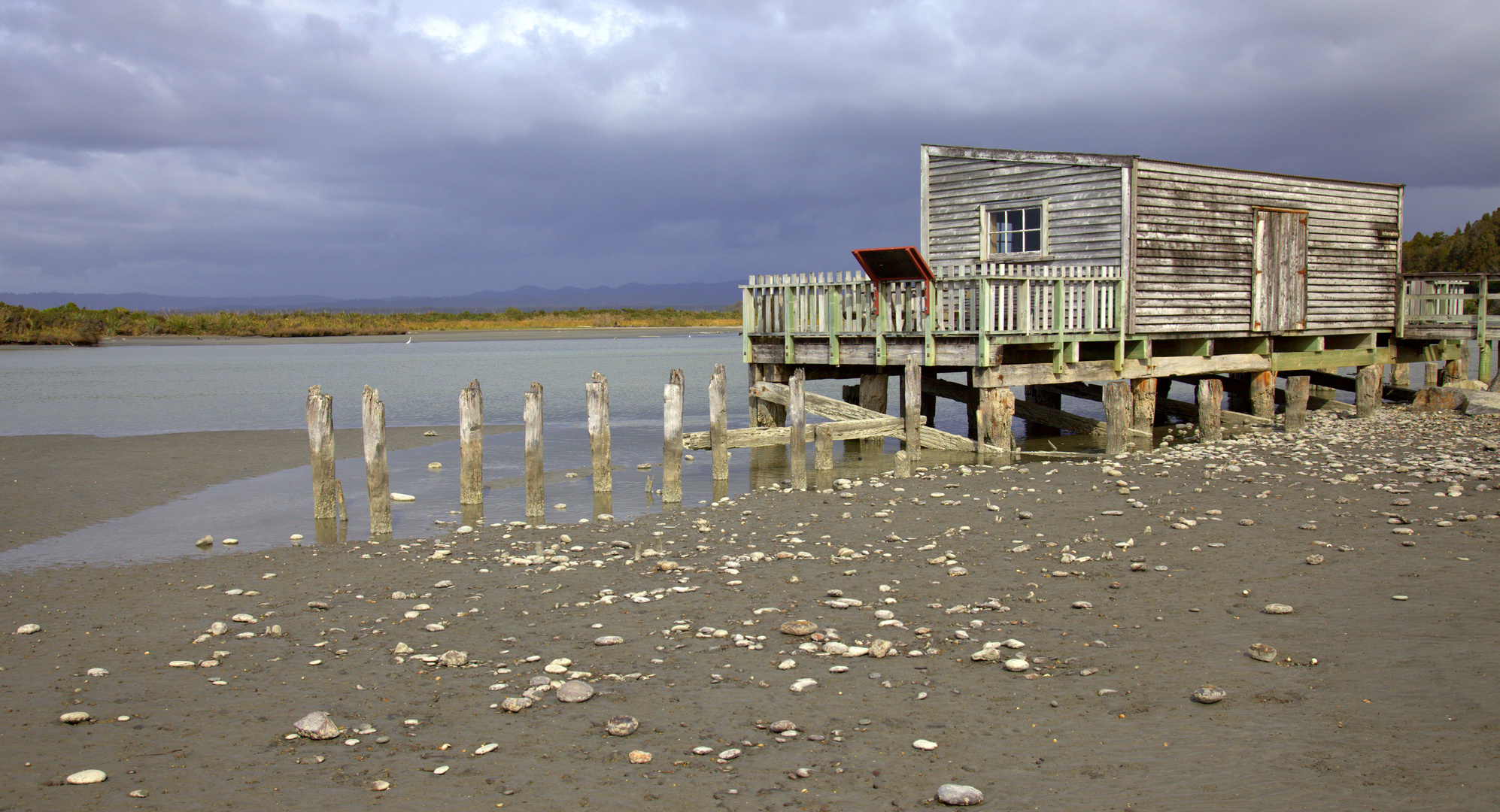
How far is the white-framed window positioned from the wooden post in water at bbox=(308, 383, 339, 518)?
13.4m

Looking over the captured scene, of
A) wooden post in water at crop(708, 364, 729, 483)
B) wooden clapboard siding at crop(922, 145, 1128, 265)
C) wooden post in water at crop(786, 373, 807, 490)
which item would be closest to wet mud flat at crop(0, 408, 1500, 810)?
wooden post in water at crop(786, 373, 807, 490)

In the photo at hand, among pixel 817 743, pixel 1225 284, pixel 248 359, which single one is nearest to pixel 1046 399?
pixel 1225 284

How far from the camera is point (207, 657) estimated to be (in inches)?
306

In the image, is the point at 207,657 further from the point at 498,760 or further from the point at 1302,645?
the point at 1302,645

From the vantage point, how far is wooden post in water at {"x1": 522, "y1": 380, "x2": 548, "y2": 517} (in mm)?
13977

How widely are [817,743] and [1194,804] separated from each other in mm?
1938

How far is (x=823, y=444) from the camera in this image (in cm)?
1703

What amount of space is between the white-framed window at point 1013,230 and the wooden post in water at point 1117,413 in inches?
151

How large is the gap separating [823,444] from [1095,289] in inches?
232

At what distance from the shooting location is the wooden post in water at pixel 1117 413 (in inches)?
720

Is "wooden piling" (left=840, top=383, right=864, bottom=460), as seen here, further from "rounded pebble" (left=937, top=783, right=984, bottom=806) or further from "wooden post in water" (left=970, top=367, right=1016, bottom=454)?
"rounded pebble" (left=937, top=783, right=984, bottom=806)

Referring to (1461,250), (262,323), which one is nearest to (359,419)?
(262,323)

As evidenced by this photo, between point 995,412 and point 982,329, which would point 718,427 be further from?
point 995,412

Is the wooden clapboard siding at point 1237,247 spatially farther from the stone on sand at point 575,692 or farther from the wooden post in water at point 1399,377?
the stone on sand at point 575,692
